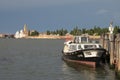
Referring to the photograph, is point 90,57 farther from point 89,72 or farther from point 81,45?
point 81,45

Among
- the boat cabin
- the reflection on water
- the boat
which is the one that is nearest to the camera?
the reflection on water

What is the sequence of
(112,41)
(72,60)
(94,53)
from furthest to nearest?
1. (72,60)
2. (94,53)
3. (112,41)

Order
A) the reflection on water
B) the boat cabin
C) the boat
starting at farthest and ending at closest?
the boat cabin < the boat < the reflection on water

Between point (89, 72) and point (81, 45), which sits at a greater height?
point (81, 45)

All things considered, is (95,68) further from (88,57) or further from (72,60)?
(72,60)

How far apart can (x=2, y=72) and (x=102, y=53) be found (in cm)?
1254

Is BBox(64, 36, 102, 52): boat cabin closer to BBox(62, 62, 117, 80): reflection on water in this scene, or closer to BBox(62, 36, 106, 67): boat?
BBox(62, 36, 106, 67): boat

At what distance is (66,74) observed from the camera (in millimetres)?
51062

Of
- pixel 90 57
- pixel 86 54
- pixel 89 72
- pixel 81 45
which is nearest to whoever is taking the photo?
pixel 89 72

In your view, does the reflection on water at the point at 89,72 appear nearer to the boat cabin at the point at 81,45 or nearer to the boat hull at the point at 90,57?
the boat hull at the point at 90,57

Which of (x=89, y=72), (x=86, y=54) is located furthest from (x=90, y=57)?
(x=89, y=72)

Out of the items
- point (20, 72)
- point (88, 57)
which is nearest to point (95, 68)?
point (88, 57)

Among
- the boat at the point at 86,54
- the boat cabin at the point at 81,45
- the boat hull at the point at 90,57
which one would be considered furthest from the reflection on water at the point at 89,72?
the boat cabin at the point at 81,45

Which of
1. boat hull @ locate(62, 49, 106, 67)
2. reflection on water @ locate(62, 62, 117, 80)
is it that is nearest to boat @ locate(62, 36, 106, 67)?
boat hull @ locate(62, 49, 106, 67)
